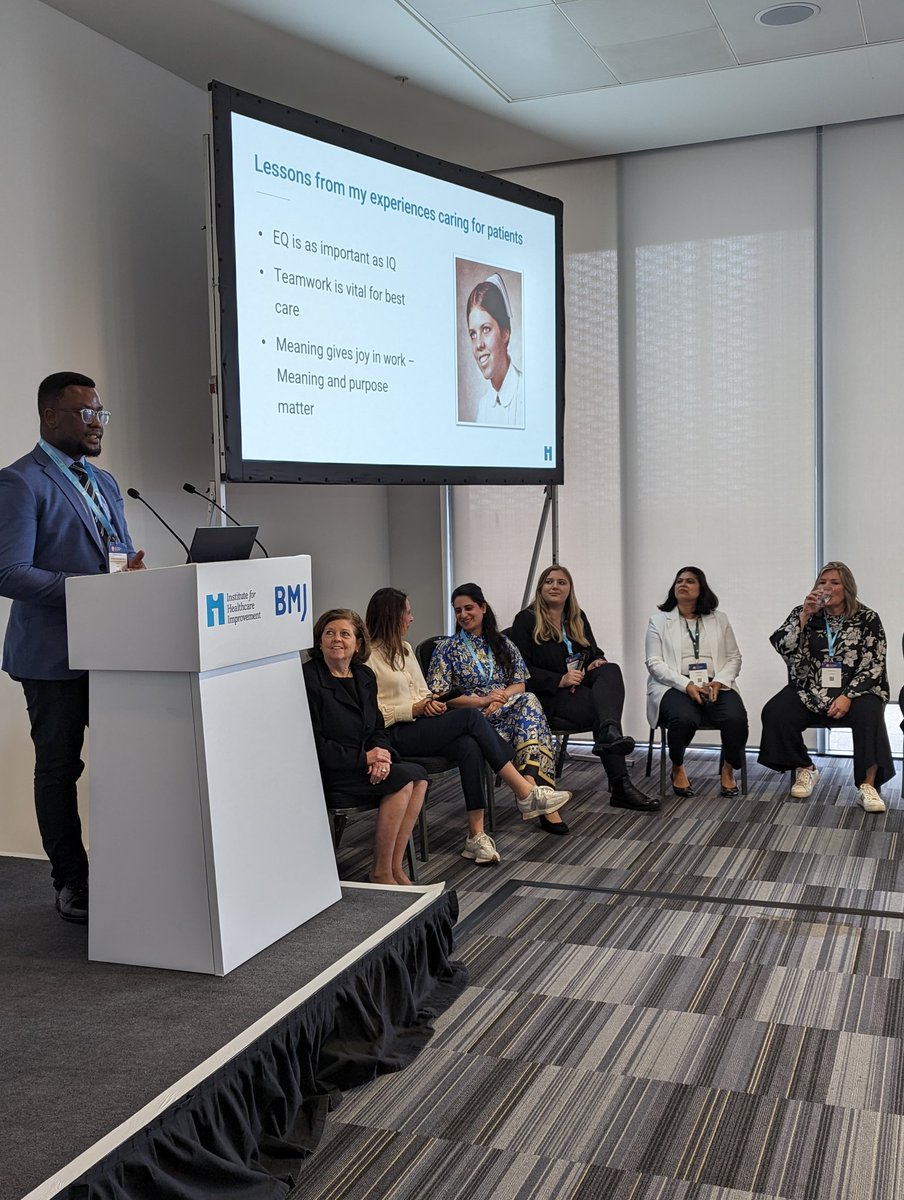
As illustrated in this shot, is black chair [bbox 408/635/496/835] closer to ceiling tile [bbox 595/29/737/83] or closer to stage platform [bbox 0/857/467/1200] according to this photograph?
stage platform [bbox 0/857/467/1200]

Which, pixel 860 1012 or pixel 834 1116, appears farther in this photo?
Answer: pixel 860 1012

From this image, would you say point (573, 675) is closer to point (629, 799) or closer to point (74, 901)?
point (629, 799)

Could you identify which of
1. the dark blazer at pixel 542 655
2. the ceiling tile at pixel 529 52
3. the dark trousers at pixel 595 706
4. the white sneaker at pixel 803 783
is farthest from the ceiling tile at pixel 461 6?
the white sneaker at pixel 803 783

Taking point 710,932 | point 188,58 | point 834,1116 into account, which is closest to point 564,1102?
point 834,1116

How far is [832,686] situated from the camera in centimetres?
505

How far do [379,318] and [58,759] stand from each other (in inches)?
94.8

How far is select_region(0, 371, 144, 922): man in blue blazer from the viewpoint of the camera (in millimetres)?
2881

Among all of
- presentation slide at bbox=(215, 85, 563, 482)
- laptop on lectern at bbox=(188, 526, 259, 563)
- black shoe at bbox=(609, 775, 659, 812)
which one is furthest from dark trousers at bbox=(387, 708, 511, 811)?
laptop on lectern at bbox=(188, 526, 259, 563)

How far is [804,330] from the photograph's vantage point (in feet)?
19.1

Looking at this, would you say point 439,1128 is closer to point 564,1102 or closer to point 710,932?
point 564,1102

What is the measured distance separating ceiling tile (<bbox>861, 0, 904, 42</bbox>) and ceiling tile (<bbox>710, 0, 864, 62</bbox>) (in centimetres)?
4

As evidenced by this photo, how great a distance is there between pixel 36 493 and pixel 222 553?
623 millimetres

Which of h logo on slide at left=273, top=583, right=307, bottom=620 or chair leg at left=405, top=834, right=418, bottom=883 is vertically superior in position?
h logo on slide at left=273, top=583, right=307, bottom=620

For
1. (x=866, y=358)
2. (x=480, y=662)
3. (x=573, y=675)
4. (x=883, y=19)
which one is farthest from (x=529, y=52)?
(x=573, y=675)
